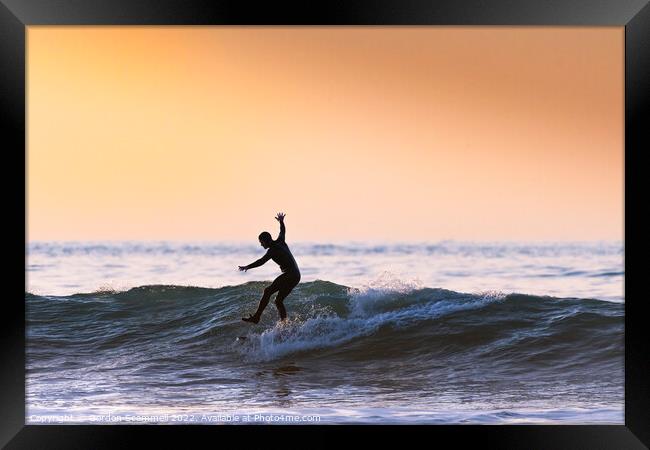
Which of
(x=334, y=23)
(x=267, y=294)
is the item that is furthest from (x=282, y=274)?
(x=334, y=23)

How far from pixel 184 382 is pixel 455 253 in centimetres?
1329

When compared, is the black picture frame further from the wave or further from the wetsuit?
the wave

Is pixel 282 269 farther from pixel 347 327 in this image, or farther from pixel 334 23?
pixel 334 23

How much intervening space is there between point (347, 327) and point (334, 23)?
17.7 feet

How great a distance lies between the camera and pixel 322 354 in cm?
860

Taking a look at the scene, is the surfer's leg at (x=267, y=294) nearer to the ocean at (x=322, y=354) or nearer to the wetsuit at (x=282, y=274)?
the wetsuit at (x=282, y=274)

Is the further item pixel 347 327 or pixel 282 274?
pixel 347 327

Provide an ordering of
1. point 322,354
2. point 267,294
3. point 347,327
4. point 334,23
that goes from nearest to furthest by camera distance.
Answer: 1. point 334,23
2. point 267,294
3. point 322,354
4. point 347,327

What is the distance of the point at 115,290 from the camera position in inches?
524

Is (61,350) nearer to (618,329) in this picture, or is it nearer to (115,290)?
(115,290)

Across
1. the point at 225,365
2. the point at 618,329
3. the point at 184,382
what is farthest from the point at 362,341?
the point at 618,329

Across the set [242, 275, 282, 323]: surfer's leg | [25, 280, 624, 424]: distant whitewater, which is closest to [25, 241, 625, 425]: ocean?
[25, 280, 624, 424]: distant whitewater

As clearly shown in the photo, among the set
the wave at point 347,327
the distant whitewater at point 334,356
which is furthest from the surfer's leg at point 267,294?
the wave at point 347,327

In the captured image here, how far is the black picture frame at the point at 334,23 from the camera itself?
4852 mm
